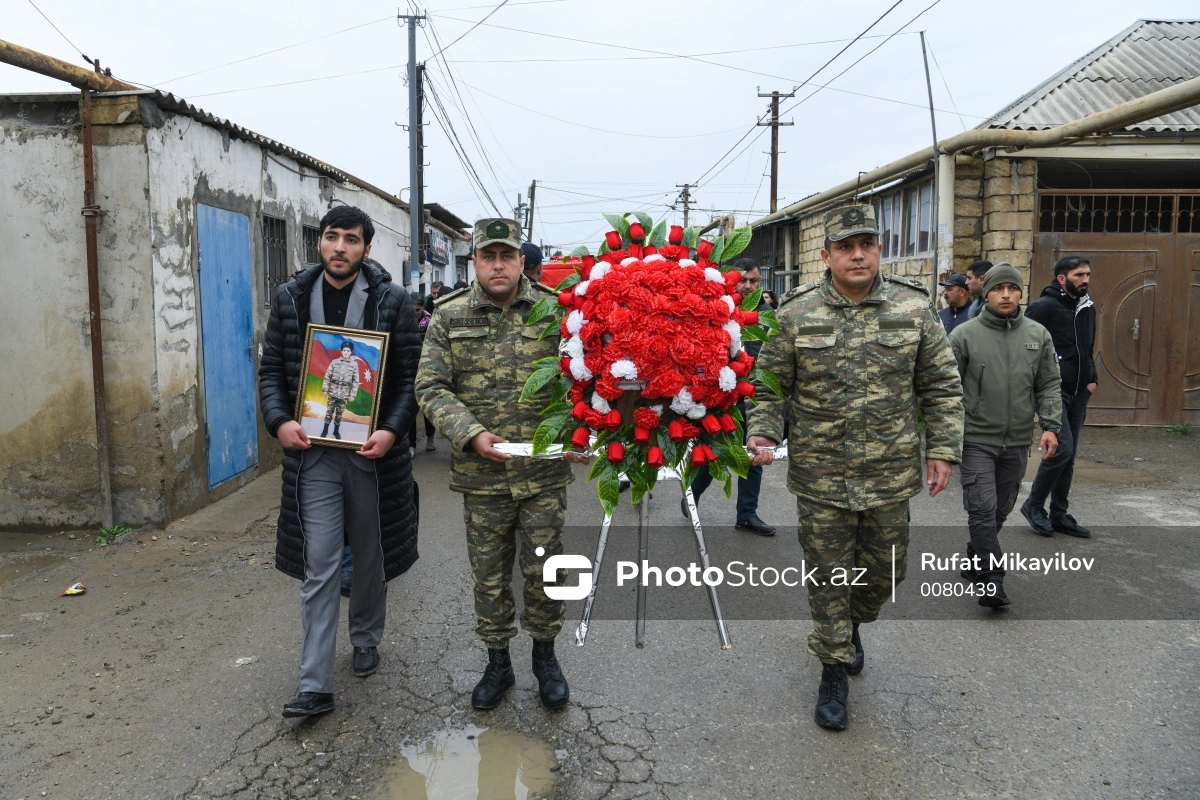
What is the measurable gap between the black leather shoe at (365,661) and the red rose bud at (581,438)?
1.60m

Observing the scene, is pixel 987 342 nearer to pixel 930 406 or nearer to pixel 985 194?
pixel 930 406

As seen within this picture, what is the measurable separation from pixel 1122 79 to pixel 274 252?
11268 millimetres

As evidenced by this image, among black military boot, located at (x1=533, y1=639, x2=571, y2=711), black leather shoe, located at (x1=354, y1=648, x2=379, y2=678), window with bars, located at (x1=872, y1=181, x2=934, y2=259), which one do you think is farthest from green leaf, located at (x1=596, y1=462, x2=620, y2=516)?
window with bars, located at (x1=872, y1=181, x2=934, y2=259)

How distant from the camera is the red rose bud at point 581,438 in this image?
340cm

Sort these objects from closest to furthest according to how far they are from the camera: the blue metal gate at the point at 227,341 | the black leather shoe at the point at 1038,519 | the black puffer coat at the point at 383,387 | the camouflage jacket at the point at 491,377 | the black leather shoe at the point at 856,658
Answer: the camouflage jacket at the point at 491,377 < the black puffer coat at the point at 383,387 < the black leather shoe at the point at 856,658 < the black leather shoe at the point at 1038,519 < the blue metal gate at the point at 227,341

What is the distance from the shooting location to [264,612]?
5.04 meters

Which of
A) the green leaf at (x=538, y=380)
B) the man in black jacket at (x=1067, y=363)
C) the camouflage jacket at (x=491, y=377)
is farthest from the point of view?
the man in black jacket at (x=1067, y=363)

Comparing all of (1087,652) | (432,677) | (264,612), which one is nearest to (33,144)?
(264,612)

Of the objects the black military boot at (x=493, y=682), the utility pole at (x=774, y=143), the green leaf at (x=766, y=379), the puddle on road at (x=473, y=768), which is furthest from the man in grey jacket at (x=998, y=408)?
the utility pole at (x=774, y=143)

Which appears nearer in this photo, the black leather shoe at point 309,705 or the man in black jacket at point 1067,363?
the black leather shoe at point 309,705

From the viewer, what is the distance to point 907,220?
13328mm

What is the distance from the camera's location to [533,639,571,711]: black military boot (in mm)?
3791

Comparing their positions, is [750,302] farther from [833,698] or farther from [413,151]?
[413,151]

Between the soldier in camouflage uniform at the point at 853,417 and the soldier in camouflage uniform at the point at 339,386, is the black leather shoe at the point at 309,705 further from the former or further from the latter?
the soldier in camouflage uniform at the point at 853,417
